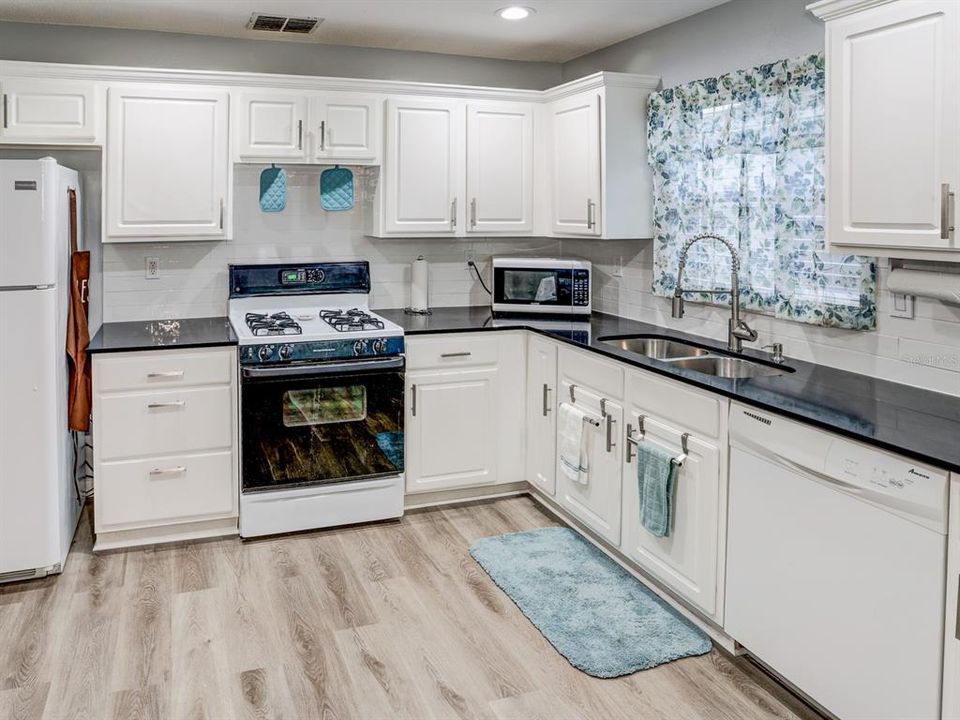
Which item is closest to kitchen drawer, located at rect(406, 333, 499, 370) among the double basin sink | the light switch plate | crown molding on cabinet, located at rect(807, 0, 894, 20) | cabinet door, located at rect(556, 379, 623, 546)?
cabinet door, located at rect(556, 379, 623, 546)

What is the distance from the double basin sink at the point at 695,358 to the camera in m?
3.31

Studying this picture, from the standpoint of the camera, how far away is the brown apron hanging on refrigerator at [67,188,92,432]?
11.6ft

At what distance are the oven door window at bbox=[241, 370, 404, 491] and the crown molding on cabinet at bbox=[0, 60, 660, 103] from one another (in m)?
1.43

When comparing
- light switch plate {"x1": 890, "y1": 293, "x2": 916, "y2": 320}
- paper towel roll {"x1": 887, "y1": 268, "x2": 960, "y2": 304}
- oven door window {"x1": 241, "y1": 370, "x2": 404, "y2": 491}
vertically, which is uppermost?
paper towel roll {"x1": 887, "y1": 268, "x2": 960, "y2": 304}

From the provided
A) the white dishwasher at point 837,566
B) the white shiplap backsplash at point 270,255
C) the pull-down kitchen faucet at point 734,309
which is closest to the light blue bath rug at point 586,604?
the white dishwasher at point 837,566

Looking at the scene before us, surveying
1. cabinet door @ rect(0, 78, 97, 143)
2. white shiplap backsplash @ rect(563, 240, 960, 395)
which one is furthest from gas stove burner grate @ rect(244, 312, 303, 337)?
white shiplap backsplash @ rect(563, 240, 960, 395)

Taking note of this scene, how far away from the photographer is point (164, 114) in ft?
12.6

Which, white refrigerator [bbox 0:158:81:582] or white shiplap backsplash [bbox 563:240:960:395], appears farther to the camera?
white refrigerator [bbox 0:158:81:582]

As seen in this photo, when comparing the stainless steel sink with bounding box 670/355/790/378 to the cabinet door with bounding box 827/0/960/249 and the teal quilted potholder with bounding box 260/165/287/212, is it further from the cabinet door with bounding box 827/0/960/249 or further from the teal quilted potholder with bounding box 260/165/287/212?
the teal quilted potholder with bounding box 260/165/287/212

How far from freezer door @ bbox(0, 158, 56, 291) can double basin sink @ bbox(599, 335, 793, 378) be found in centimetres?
231

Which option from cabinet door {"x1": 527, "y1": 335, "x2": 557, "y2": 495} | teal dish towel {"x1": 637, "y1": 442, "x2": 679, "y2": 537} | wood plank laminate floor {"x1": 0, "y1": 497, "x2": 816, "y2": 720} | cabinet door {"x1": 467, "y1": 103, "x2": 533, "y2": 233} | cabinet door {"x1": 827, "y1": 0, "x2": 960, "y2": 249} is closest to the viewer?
cabinet door {"x1": 827, "y1": 0, "x2": 960, "y2": 249}

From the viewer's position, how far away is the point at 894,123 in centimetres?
239

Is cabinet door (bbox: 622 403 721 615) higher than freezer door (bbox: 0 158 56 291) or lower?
lower

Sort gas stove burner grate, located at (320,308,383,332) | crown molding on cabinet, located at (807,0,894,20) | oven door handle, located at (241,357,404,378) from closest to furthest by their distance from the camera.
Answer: crown molding on cabinet, located at (807,0,894,20), oven door handle, located at (241,357,404,378), gas stove burner grate, located at (320,308,383,332)
